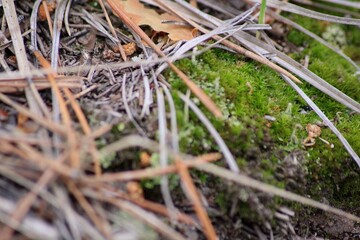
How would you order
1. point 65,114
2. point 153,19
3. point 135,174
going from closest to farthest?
point 135,174 < point 65,114 < point 153,19

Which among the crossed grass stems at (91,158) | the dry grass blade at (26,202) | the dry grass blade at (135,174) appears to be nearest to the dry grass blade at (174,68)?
the crossed grass stems at (91,158)

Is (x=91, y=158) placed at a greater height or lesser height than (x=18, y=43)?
lesser

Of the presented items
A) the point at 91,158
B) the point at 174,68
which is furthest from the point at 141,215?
the point at 174,68

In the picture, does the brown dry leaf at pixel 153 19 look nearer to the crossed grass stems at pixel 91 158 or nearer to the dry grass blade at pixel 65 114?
the crossed grass stems at pixel 91 158

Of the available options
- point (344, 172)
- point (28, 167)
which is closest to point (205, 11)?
point (344, 172)

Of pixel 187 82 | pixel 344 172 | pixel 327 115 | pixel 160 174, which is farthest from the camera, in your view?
pixel 327 115

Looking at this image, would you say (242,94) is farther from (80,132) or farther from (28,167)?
(28,167)

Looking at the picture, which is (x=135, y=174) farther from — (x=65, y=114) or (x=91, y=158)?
(x=65, y=114)

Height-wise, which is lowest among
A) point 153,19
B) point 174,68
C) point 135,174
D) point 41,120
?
point 135,174
